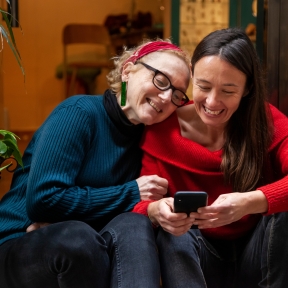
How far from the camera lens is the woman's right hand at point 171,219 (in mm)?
1301

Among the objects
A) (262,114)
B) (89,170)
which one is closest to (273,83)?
(262,114)

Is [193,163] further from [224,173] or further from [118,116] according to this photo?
[118,116]

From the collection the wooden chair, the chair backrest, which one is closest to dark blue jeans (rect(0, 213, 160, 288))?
the wooden chair

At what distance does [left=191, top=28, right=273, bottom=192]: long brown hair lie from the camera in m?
1.44

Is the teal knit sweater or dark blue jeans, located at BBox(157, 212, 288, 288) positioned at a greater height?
the teal knit sweater

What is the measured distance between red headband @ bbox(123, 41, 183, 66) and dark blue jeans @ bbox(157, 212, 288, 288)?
524 millimetres

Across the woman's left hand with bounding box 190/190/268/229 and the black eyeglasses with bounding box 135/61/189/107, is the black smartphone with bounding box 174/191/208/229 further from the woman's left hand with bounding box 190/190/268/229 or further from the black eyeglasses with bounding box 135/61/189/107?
the black eyeglasses with bounding box 135/61/189/107

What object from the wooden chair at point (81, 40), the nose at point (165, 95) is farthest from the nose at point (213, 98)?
the wooden chair at point (81, 40)

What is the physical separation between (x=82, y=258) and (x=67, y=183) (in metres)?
0.23

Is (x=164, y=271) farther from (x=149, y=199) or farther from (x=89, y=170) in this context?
(x=89, y=170)

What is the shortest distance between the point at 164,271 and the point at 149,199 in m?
0.22

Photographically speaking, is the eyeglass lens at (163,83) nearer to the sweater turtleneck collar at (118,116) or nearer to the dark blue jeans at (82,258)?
the sweater turtleneck collar at (118,116)

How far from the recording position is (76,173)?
1466 millimetres

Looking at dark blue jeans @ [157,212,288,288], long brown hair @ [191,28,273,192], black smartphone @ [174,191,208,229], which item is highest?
long brown hair @ [191,28,273,192]
